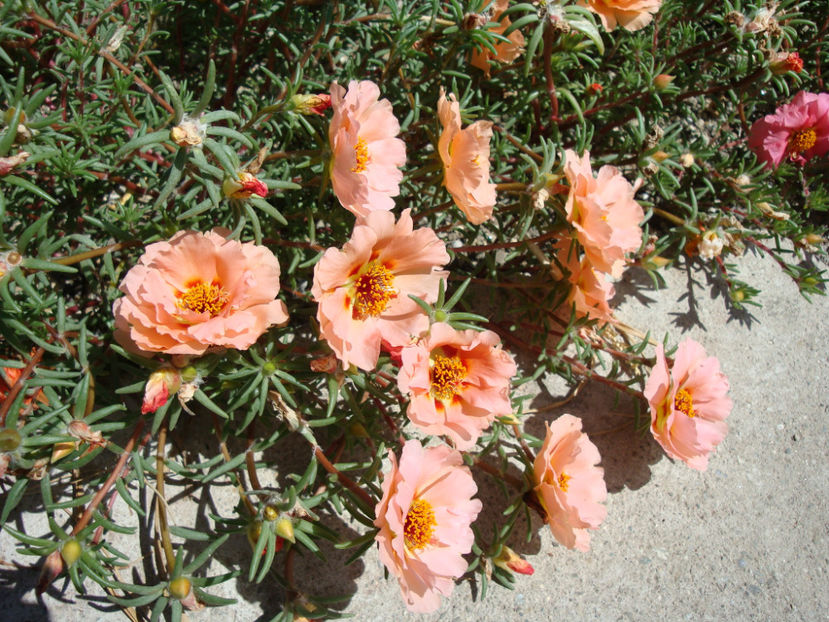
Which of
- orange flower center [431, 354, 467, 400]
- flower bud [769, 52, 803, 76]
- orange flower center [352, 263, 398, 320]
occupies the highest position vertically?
flower bud [769, 52, 803, 76]

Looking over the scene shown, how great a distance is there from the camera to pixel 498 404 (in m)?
1.55

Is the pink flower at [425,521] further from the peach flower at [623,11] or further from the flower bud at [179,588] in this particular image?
the peach flower at [623,11]

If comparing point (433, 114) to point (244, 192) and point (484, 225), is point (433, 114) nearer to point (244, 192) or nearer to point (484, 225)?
point (484, 225)

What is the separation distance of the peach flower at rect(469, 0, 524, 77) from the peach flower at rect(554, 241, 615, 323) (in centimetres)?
62

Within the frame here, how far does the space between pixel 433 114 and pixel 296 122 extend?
0.55 meters

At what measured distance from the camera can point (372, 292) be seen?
1.50 metres

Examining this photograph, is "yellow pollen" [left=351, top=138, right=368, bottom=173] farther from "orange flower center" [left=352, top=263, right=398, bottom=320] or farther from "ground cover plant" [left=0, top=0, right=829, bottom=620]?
"orange flower center" [left=352, top=263, right=398, bottom=320]

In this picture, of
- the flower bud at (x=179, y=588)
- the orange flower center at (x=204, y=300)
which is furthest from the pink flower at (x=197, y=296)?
the flower bud at (x=179, y=588)

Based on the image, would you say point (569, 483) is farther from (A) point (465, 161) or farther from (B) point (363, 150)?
(B) point (363, 150)

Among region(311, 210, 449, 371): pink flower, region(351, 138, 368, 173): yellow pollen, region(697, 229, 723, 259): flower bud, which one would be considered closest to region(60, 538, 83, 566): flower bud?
region(311, 210, 449, 371): pink flower

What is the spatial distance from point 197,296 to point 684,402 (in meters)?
1.42

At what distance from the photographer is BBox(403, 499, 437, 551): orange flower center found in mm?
1491

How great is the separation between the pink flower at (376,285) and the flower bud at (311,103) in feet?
1.04

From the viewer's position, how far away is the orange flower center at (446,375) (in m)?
1.56
